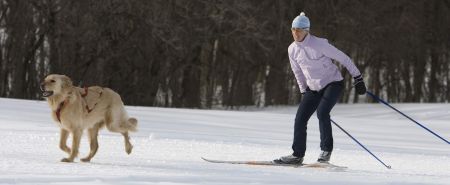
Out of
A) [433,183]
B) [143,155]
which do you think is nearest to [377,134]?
[143,155]

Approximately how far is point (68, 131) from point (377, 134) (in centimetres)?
→ 738

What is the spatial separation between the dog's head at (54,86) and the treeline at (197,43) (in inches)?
544

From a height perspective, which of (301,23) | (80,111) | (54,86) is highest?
(301,23)

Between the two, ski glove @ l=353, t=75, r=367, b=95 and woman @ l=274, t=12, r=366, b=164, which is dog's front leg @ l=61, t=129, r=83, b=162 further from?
ski glove @ l=353, t=75, r=367, b=95

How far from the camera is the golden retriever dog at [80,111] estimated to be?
6.99 metres

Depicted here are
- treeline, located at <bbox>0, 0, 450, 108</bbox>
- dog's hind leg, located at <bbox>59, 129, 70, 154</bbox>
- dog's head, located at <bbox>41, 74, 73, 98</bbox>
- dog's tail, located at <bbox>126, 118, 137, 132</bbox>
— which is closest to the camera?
dog's head, located at <bbox>41, 74, 73, 98</bbox>

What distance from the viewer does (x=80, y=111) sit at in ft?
23.3

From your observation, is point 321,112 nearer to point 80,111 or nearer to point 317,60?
point 317,60

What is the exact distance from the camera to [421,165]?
27.1ft

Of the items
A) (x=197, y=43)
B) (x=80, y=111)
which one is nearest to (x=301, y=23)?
(x=80, y=111)

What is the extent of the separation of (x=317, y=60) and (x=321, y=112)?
1.60 ft

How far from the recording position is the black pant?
7.52m

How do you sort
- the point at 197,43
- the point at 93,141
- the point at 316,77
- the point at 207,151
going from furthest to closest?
the point at 197,43 < the point at 207,151 < the point at 316,77 < the point at 93,141

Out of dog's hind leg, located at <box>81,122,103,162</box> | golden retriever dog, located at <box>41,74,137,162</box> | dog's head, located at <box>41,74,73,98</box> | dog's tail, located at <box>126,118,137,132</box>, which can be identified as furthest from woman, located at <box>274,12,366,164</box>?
dog's head, located at <box>41,74,73,98</box>
